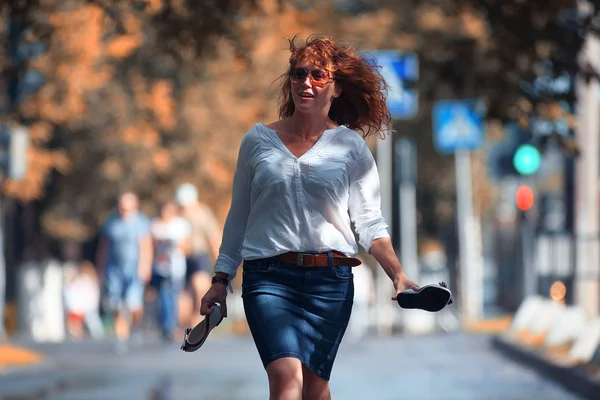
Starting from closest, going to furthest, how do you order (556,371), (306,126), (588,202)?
1. (306,126)
2. (556,371)
3. (588,202)

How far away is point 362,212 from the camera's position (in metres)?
6.11

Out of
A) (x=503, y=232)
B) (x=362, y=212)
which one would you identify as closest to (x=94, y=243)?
(x=503, y=232)

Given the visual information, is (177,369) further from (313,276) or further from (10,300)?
(10,300)

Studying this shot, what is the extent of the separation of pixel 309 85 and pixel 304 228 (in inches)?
21.7

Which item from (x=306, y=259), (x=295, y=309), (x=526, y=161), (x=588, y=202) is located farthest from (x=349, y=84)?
(x=526, y=161)

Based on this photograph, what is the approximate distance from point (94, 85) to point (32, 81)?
6.36 m

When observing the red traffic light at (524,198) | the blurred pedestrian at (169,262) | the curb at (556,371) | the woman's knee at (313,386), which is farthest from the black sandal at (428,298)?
the red traffic light at (524,198)

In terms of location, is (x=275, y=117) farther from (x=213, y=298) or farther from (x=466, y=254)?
(x=213, y=298)

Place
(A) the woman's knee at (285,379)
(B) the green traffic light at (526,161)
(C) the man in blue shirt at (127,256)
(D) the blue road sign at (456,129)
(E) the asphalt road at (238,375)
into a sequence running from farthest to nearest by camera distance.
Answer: (D) the blue road sign at (456,129) < (B) the green traffic light at (526,161) < (C) the man in blue shirt at (127,256) < (E) the asphalt road at (238,375) < (A) the woman's knee at (285,379)

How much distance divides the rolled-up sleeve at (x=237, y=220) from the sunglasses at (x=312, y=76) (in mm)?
Answer: 311

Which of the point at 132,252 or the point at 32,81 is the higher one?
the point at 32,81

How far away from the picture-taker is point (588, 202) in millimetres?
18812

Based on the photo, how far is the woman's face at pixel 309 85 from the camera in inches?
239

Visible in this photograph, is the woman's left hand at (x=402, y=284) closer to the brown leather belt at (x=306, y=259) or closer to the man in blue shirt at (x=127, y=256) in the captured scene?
the brown leather belt at (x=306, y=259)
